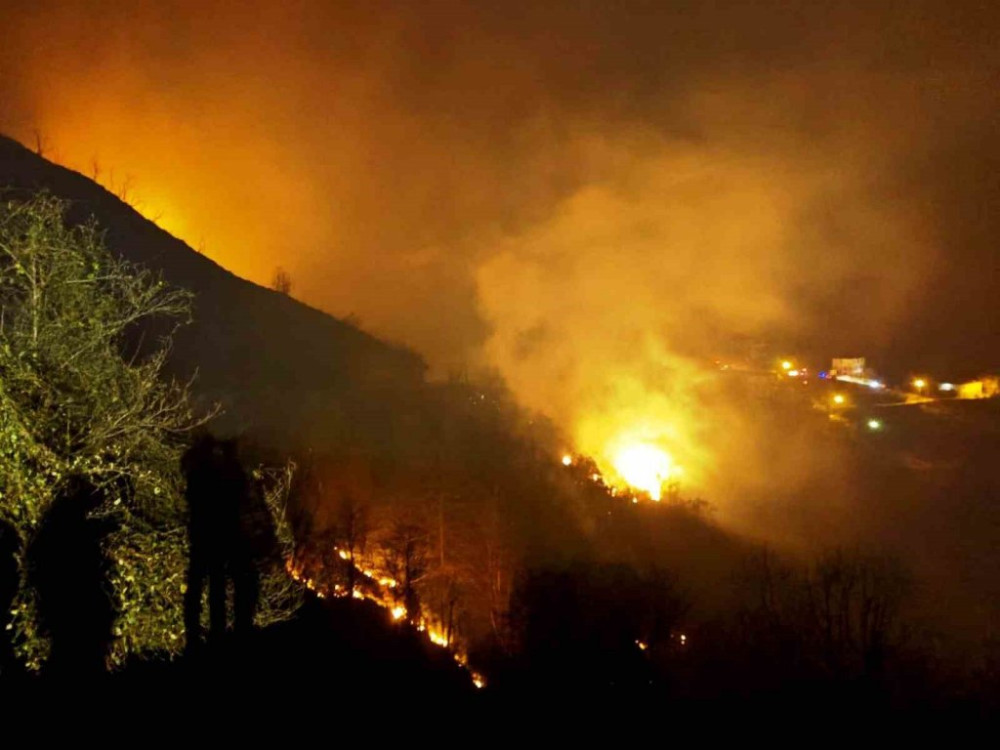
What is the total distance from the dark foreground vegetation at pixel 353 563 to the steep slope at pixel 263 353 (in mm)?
1899

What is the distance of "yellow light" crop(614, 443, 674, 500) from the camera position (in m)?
59.8

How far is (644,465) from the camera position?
2399 inches

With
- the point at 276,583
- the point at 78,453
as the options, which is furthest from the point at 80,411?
the point at 276,583

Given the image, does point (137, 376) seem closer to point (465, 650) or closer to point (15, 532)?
point (15, 532)

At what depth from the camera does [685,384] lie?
65.6 metres

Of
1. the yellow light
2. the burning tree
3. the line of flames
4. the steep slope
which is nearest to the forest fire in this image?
the yellow light

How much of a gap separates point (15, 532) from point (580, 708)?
2128 centimetres

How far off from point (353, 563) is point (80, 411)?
2038 centimetres

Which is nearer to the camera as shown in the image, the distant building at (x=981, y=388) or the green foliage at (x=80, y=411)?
the green foliage at (x=80, y=411)

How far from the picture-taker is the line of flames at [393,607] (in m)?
24.0

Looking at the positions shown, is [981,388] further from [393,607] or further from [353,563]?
[353,563]

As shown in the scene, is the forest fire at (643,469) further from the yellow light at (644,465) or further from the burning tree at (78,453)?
the burning tree at (78,453)

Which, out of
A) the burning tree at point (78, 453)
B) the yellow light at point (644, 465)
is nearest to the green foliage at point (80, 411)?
the burning tree at point (78, 453)

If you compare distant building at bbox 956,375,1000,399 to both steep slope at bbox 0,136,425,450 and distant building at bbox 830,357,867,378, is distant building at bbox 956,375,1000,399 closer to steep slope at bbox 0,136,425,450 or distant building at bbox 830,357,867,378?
distant building at bbox 830,357,867,378
